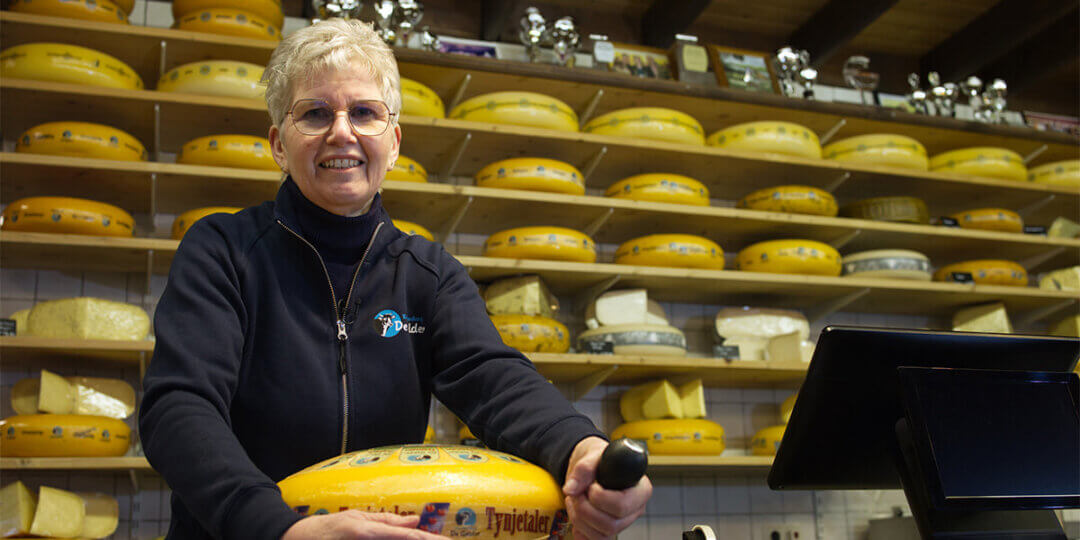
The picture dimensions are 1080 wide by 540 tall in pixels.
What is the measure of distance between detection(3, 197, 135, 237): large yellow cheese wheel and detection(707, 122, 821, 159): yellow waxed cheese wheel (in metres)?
2.22

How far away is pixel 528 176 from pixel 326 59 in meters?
1.98

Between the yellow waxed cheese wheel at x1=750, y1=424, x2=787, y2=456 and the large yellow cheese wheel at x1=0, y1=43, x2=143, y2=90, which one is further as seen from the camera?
the yellow waxed cheese wheel at x1=750, y1=424, x2=787, y2=456

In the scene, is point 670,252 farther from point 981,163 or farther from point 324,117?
point 324,117

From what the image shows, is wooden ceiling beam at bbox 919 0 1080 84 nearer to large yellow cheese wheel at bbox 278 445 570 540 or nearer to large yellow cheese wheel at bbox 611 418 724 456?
large yellow cheese wheel at bbox 611 418 724 456

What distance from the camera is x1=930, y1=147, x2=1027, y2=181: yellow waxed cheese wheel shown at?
12.0ft

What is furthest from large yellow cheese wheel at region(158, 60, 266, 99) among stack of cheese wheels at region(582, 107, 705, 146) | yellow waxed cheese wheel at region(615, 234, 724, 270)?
yellow waxed cheese wheel at region(615, 234, 724, 270)

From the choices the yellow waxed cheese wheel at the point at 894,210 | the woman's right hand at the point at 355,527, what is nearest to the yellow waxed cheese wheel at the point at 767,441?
the yellow waxed cheese wheel at the point at 894,210

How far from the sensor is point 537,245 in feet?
9.84

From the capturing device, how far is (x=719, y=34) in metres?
4.15

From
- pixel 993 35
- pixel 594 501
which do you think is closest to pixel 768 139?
pixel 993 35

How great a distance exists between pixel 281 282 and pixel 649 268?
85.9 inches

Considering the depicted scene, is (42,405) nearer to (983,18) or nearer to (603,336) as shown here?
(603,336)

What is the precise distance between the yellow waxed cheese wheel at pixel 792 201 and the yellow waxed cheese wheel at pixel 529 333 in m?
1.04

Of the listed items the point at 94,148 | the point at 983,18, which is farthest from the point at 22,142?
the point at 983,18
